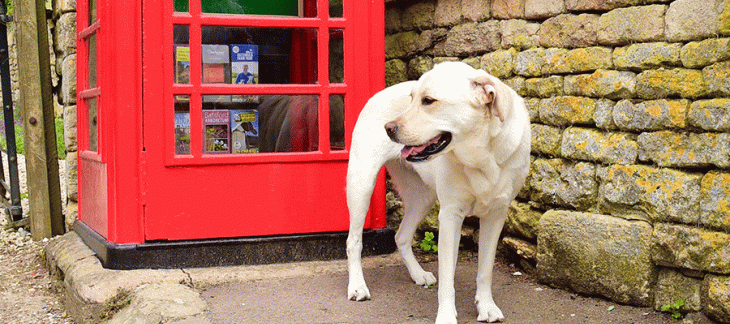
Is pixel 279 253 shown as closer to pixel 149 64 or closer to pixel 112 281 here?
pixel 112 281

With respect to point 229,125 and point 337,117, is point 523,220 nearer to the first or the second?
point 337,117

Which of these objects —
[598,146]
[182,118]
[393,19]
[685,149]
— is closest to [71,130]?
[182,118]

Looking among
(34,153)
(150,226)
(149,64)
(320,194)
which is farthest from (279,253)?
(34,153)

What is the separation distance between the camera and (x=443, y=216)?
3.14m

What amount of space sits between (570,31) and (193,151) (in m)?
2.03

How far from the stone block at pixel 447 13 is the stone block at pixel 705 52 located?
159 cm

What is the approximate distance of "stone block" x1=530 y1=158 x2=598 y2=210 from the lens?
138 inches

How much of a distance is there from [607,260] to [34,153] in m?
4.06

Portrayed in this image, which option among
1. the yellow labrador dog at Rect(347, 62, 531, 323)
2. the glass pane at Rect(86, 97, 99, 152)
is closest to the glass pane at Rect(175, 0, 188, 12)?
the glass pane at Rect(86, 97, 99, 152)

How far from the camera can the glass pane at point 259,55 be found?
398 cm

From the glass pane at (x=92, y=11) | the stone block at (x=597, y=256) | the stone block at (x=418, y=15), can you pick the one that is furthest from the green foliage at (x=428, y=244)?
the glass pane at (x=92, y=11)

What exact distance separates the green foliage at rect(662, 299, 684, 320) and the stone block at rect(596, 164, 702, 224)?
35 cm

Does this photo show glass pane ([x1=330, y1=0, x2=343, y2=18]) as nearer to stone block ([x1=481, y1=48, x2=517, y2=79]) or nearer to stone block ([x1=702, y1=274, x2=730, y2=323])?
stone block ([x1=481, y1=48, x2=517, y2=79])

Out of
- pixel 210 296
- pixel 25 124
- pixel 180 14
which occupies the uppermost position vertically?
pixel 180 14
